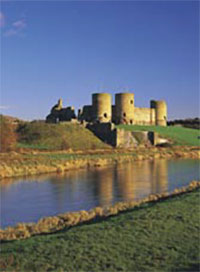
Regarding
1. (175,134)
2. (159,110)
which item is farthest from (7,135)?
(159,110)

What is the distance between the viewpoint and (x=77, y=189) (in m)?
17.3

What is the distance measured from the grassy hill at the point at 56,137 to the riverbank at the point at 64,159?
2.23 metres

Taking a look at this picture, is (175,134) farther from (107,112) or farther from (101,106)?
(101,106)

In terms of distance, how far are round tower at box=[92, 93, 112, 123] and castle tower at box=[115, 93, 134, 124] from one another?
2.11m

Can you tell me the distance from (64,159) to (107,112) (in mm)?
21682

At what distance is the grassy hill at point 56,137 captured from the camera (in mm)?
34250

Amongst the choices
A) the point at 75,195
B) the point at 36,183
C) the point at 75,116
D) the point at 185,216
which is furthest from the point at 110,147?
the point at 185,216

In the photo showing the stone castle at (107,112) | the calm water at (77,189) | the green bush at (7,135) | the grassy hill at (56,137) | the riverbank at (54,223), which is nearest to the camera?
the riverbank at (54,223)

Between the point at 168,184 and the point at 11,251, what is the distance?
1232 centimetres

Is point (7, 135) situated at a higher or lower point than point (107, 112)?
lower

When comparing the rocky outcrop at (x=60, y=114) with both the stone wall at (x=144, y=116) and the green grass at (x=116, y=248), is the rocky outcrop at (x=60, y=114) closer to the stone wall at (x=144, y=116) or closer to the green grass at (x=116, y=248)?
the stone wall at (x=144, y=116)

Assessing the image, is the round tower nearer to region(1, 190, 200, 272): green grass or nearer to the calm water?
the calm water

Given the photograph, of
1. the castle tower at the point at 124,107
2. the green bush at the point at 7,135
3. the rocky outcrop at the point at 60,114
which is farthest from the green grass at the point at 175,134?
the green bush at the point at 7,135

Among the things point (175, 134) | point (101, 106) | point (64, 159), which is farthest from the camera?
point (175, 134)
